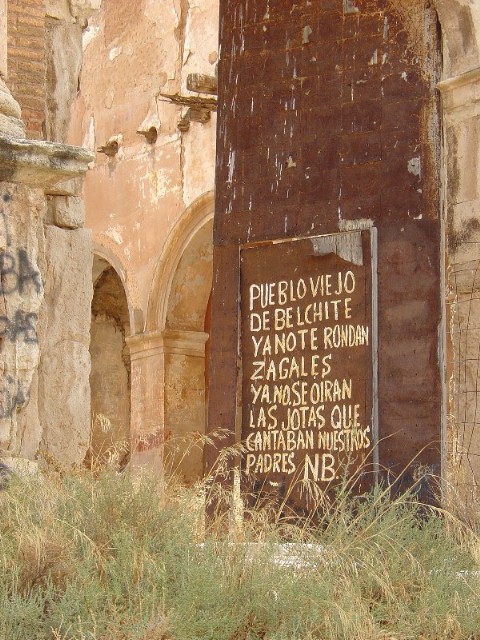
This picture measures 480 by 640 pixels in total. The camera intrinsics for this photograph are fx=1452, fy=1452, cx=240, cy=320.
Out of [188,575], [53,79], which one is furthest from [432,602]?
[53,79]

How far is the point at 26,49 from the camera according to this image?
8.23 meters

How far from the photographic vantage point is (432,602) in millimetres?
4703

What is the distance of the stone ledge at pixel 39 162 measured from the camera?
15.9 feet

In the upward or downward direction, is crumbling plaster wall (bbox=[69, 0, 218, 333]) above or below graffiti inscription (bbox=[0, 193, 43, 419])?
above

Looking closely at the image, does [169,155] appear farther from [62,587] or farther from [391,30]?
[62,587]

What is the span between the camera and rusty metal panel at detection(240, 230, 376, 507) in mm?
8656

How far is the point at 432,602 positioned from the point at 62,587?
47.9 inches

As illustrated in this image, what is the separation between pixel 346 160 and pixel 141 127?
634 cm

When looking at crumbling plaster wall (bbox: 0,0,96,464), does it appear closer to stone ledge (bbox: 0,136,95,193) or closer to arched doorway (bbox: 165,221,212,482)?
stone ledge (bbox: 0,136,95,193)

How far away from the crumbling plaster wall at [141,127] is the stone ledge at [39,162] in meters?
8.81

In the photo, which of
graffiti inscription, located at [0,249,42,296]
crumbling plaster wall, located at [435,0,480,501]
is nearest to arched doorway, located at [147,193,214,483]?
crumbling plaster wall, located at [435,0,480,501]

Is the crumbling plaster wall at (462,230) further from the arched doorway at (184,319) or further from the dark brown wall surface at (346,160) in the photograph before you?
the arched doorway at (184,319)

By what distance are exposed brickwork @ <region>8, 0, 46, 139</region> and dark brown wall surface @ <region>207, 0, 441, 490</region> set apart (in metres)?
1.69

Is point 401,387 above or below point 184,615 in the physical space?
above
